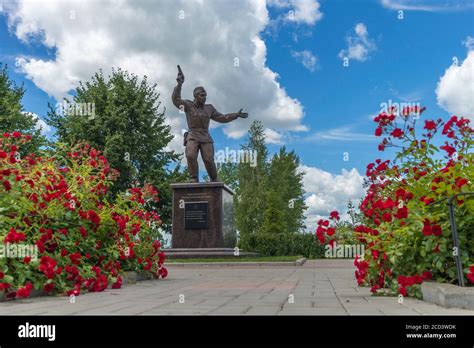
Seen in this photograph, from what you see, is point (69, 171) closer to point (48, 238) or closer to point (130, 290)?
point (48, 238)

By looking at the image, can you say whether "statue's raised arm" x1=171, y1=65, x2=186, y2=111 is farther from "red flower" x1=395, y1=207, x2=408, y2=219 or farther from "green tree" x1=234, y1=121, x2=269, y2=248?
"green tree" x1=234, y1=121, x2=269, y2=248

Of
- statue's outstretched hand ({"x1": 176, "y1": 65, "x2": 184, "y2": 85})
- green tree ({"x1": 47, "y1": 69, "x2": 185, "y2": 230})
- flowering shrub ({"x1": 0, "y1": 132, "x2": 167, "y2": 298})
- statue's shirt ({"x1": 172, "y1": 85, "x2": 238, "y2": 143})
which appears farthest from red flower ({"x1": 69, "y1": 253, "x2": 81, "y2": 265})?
green tree ({"x1": 47, "y1": 69, "x2": 185, "y2": 230})

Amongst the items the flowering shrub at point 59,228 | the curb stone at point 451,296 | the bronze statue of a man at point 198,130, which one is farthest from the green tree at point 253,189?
the curb stone at point 451,296

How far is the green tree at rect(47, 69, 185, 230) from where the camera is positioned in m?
24.2

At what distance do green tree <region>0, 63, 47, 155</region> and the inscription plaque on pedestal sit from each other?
11867mm

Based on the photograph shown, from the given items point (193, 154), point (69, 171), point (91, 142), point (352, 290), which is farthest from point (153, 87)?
point (352, 290)

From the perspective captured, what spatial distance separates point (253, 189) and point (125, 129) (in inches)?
660

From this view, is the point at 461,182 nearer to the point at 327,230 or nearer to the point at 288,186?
the point at 327,230

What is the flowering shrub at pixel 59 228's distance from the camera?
17.3 feet

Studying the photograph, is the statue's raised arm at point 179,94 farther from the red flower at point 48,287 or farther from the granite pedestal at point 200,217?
the red flower at point 48,287

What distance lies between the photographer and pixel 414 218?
4.77 metres

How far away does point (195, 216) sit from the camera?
15164 millimetres
